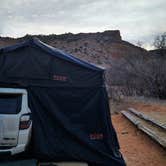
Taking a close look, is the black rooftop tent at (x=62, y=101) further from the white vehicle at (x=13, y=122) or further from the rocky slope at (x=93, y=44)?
the rocky slope at (x=93, y=44)

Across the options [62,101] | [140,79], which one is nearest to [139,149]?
[62,101]

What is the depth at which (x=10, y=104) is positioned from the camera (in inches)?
228

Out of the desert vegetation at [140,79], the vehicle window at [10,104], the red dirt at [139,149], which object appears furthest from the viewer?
the desert vegetation at [140,79]

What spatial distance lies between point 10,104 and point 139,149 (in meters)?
5.22

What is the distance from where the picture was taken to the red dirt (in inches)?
317

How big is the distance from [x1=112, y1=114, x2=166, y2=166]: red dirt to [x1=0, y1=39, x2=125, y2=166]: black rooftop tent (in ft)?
4.72

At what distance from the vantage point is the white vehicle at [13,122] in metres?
5.58

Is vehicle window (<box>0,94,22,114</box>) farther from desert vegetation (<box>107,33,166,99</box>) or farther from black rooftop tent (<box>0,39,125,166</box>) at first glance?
desert vegetation (<box>107,33,166,99</box>)

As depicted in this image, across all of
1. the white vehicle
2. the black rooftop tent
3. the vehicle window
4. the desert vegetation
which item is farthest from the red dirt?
the desert vegetation

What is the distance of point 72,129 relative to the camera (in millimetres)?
6840

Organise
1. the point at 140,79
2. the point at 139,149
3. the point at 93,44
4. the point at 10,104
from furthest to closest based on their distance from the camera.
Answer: the point at 93,44, the point at 140,79, the point at 139,149, the point at 10,104

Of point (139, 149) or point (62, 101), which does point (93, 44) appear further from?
point (62, 101)

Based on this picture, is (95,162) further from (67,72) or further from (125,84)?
(125,84)

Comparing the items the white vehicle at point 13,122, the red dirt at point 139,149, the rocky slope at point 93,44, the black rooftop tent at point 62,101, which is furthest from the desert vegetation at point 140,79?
Answer: the white vehicle at point 13,122
